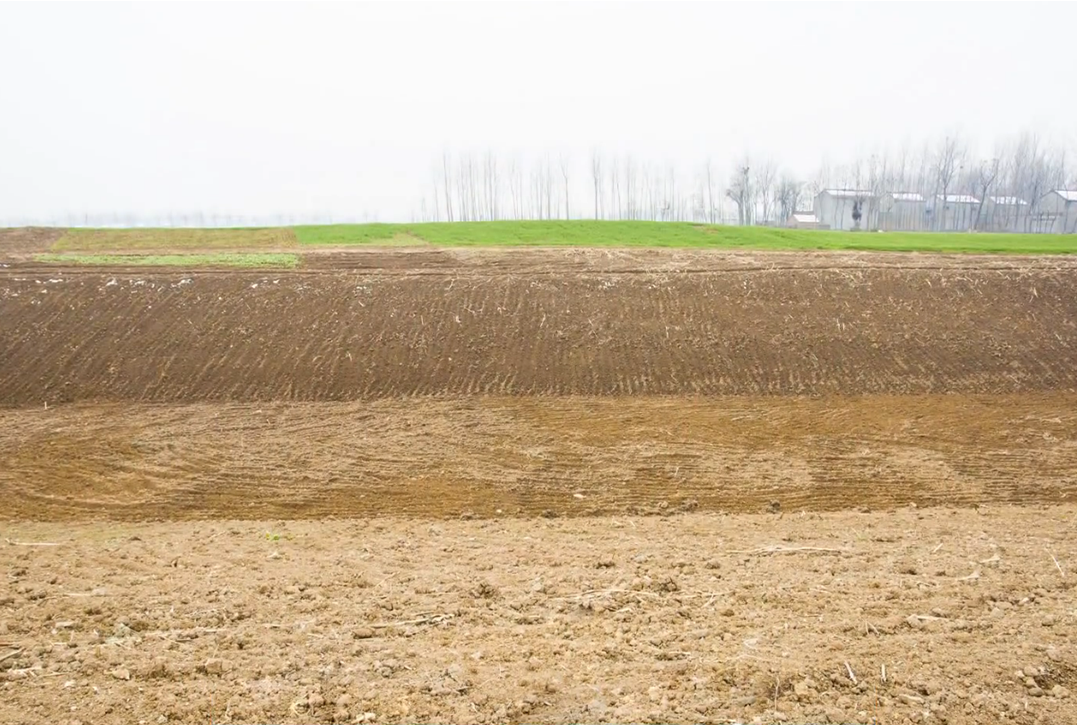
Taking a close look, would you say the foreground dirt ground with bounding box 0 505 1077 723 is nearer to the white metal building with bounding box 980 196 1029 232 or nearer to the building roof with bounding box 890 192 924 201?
the building roof with bounding box 890 192 924 201

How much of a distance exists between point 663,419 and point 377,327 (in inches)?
290

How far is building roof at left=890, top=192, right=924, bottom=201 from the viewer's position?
76238 mm

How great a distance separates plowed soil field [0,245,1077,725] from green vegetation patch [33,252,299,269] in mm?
1111

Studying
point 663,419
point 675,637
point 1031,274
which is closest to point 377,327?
point 663,419

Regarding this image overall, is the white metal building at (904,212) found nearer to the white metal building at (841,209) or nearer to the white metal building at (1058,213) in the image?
the white metal building at (841,209)

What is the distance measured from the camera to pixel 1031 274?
19125mm

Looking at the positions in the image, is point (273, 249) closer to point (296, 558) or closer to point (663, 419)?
point (663, 419)

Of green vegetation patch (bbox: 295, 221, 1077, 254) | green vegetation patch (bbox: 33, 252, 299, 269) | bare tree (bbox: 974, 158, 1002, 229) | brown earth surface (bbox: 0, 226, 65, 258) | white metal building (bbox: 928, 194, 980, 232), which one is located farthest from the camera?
white metal building (bbox: 928, 194, 980, 232)

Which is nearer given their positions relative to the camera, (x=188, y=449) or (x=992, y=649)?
(x=992, y=649)

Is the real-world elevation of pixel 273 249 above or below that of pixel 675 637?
above

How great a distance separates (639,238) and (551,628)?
86.5ft

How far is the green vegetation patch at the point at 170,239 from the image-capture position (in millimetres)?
27219

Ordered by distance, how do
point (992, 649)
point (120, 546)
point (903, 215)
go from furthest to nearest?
point (903, 215), point (120, 546), point (992, 649)

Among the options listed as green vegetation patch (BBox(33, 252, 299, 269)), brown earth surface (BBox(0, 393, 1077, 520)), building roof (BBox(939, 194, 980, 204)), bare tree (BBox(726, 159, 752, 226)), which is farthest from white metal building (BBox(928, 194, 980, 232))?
green vegetation patch (BBox(33, 252, 299, 269))
